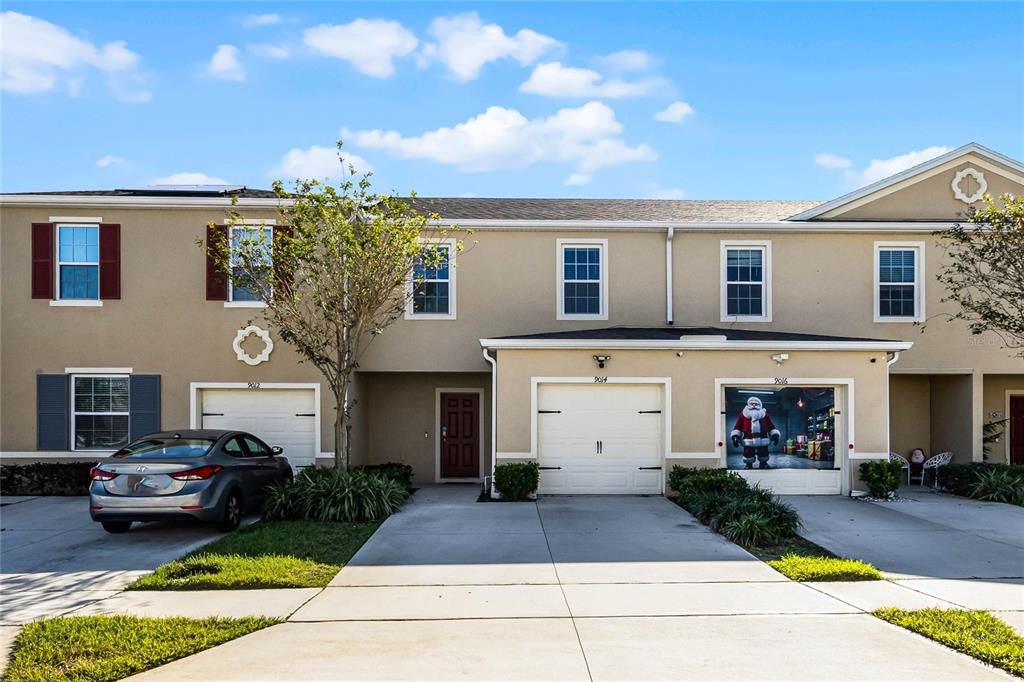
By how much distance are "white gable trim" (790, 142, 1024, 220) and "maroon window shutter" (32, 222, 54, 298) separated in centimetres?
1607

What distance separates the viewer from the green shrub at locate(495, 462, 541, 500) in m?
13.4

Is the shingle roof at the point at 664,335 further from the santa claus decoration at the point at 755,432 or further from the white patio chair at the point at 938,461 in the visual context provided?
the white patio chair at the point at 938,461

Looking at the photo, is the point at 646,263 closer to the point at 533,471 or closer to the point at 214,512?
the point at 533,471

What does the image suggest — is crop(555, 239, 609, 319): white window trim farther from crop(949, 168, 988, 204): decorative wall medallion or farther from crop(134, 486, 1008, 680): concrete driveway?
crop(949, 168, 988, 204): decorative wall medallion

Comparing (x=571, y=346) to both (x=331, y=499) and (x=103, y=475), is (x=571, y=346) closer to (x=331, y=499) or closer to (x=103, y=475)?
(x=331, y=499)

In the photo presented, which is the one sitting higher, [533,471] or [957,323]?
[957,323]

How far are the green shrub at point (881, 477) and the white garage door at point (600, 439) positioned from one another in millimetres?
3937

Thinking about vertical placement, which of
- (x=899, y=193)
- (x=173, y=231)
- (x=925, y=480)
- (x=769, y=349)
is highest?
(x=899, y=193)

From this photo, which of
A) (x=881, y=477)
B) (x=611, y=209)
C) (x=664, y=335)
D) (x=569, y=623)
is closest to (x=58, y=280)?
(x=611, y=209)

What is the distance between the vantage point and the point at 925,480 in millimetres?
16422

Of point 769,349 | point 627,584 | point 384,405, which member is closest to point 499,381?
point 384,405

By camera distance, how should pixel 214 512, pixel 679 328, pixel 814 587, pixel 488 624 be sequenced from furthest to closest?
pixel 679 328
pixel 214 512
pixel 814 587
pixel 488 624

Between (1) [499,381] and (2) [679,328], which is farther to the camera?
(2) [679,328]

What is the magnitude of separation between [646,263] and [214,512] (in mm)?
10214
